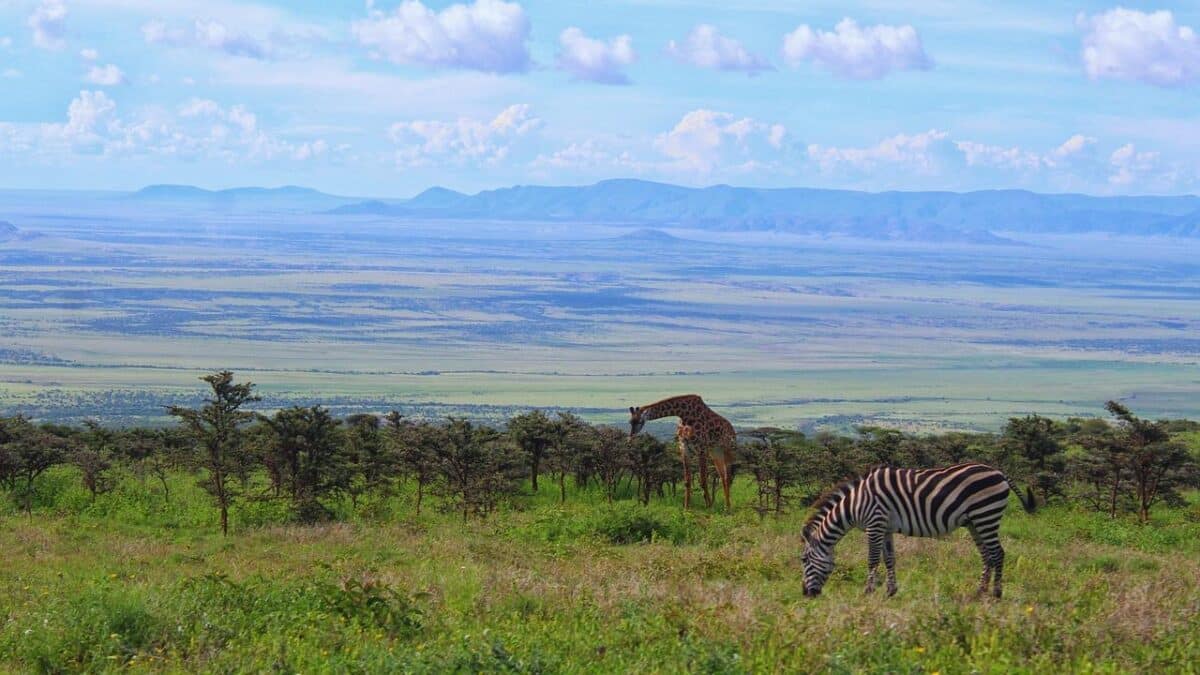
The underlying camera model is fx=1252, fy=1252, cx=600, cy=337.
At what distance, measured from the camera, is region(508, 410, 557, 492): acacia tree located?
2734 cm

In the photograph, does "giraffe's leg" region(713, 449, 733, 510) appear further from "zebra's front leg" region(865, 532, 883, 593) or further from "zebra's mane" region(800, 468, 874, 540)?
"zebra's front leg" region(865, 532, 883, 593)

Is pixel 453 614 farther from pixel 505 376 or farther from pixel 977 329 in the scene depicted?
pixel 977 329

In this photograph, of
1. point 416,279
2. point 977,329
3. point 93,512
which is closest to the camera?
point 93,512

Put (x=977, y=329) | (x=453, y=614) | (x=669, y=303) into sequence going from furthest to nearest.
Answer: (x=669, y=303)
(x=977, y=329)
(x=453, y=614)

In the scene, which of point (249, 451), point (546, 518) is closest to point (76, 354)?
point (249, 451)

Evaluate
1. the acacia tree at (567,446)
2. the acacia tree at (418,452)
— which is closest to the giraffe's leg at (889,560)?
the acacia tree at (418,452)

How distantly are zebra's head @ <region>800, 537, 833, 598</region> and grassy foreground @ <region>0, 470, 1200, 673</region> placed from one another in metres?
0.26

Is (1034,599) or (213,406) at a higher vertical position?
(213,406)

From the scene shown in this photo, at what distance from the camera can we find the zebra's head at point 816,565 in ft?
43.1

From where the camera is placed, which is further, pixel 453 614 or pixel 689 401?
pixel 689 401

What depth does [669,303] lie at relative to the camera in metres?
160

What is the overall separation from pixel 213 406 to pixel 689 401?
8464 mm

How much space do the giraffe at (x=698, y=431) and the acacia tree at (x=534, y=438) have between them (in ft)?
14.9

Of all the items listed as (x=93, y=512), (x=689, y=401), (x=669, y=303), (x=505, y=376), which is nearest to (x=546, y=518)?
(x=689, y=401)
